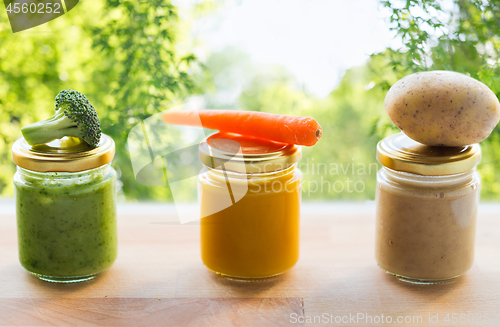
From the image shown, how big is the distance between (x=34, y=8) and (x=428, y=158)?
1333mm

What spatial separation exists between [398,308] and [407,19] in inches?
31.8

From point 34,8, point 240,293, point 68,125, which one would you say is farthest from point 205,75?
point 240,293

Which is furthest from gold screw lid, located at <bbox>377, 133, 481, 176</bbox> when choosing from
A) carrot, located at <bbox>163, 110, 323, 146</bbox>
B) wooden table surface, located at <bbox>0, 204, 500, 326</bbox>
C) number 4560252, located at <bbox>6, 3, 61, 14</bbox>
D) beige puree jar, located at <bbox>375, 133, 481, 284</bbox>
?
number 4560252, located at <bbox>6, 3, 61, 14</bbox>

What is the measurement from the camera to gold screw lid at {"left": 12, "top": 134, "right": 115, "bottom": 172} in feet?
3.07

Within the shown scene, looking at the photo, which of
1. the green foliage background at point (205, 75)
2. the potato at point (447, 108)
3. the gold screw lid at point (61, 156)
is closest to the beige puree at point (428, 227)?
the potato at point (447, 108)

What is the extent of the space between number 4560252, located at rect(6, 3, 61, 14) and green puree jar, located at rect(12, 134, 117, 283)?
699 mm

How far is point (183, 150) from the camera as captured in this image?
1381 mm

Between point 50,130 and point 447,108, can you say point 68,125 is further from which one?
point 447,108

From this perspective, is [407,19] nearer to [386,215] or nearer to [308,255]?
[386,215]

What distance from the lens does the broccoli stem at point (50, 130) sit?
950 mm

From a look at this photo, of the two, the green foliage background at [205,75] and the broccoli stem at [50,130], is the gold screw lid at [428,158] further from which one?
the broccoli stem at [50,130]

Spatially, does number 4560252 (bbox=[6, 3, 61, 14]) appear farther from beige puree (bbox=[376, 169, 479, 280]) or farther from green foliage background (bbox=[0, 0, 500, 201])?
beige puree (bbox=[376, 169, 479, 280])

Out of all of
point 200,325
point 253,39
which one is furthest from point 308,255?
point 253,39

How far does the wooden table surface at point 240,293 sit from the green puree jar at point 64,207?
60 mm
